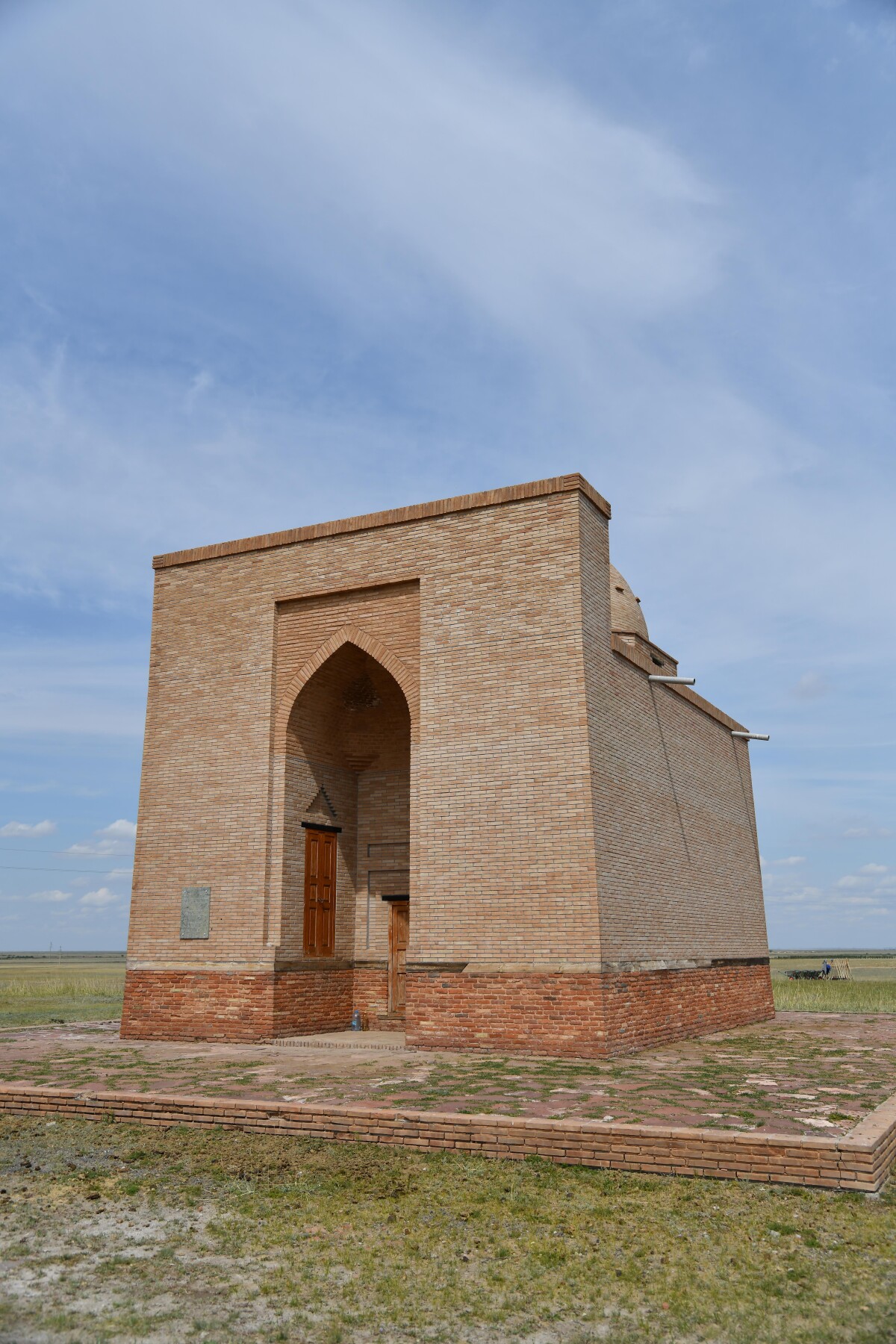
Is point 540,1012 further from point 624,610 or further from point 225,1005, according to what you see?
point 624,610

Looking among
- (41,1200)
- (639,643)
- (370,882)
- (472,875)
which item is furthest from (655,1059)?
(639,643)

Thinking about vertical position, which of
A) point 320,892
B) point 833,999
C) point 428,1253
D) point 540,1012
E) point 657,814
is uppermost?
point 657,814

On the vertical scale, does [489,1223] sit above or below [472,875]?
below

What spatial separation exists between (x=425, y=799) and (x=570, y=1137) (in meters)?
5.22

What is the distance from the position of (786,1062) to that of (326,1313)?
675cm

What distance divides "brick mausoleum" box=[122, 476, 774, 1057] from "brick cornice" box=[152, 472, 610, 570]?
33 mm

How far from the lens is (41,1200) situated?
17.7 ft

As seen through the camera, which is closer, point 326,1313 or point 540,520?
point 326,1313

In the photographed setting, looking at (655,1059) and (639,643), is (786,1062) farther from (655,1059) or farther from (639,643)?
(639,643)

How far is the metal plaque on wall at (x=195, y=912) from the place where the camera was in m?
11.8

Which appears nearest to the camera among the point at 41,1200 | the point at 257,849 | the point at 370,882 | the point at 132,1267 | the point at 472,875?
the point at 132,1267

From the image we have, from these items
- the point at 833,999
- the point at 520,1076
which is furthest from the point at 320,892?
the point at 833,999

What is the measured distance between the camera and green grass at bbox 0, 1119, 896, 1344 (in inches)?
154

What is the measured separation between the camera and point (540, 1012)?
9797 millimetres
